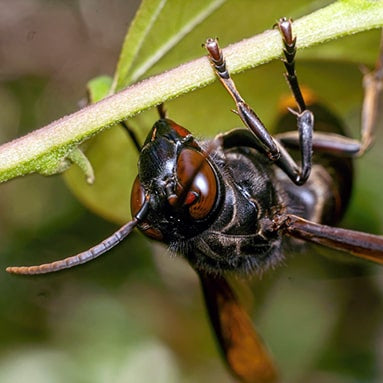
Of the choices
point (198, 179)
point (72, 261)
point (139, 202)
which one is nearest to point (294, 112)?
point (198, 179)

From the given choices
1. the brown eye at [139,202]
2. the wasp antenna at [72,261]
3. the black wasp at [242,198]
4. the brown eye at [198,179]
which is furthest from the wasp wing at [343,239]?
the wasp antenna at [72,261]

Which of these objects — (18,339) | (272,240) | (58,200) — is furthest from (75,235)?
(272,240)

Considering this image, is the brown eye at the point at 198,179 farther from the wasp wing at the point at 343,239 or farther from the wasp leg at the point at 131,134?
the wasp leg at the point at 131,134

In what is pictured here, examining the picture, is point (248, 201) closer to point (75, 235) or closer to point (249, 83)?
point (249, 83)

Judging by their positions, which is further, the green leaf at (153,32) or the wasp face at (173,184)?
the green leaf at (153,32)

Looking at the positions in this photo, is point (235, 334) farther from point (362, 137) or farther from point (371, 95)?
point (371, 95)

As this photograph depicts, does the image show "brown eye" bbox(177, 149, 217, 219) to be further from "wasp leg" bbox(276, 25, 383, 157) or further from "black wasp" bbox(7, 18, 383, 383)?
"wasp leg" bbox(276, 25, 383, 157)
